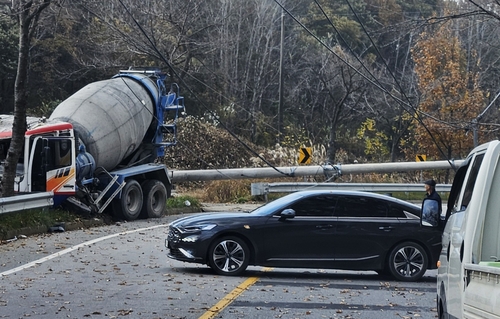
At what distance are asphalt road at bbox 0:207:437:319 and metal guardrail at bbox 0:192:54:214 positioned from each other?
5.16 feet

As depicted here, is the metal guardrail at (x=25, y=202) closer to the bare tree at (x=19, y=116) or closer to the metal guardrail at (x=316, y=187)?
the bare tree at (x=19, y=116)

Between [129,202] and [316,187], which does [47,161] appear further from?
[316,187]

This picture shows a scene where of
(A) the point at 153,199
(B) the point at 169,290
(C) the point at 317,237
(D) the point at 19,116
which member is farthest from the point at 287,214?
(A) the point at 153,199

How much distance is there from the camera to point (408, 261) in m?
14.5

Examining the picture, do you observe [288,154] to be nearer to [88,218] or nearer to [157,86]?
[157,86]

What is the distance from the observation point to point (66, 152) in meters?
22.8

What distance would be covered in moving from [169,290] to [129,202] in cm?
1388

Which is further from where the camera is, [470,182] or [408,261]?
[408,261]

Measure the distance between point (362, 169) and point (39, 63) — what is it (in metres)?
18.7

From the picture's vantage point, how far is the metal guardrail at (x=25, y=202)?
19.1m

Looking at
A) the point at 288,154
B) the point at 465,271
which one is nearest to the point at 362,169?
the point at 288,154

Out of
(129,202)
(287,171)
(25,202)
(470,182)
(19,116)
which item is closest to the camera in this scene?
(470,182)

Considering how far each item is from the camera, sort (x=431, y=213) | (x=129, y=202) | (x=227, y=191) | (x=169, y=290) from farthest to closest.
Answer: (x=227, y=191) → (x=129, y=202) → (x=169, y=290) → (x=431, y=213)

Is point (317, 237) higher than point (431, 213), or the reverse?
point (431, 213)
